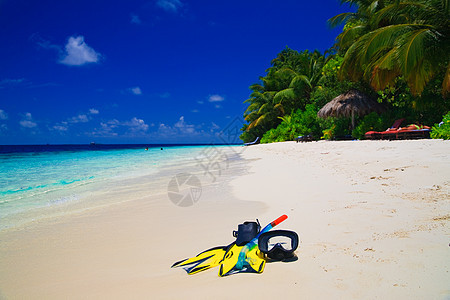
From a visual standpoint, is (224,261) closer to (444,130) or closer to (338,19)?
(444,130)

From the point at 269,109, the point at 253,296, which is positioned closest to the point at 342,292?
the point at 253,296

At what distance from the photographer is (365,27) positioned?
12883mm

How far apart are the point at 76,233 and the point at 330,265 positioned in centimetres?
299

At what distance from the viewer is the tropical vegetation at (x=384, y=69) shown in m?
6.93

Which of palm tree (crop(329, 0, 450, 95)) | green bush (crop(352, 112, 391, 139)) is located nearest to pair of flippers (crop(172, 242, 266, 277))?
palm tree (crop(329, 0, 450, 95))

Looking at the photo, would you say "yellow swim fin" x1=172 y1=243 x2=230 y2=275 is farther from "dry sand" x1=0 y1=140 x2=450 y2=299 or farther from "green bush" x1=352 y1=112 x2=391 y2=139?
"green bush" x1=352 y1=112 x2=391 y2=139

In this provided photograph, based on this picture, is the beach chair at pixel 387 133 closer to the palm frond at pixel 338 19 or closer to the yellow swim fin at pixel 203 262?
the palm frond at pixel 338 19

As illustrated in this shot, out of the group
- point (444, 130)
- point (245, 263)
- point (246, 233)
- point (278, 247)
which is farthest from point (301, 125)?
point (245, 263)

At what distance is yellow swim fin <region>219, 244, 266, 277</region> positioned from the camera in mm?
1714

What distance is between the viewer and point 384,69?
8.66 m

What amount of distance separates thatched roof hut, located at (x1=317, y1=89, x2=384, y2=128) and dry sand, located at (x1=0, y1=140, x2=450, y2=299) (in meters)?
10.9

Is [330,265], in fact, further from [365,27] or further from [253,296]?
[365,27]

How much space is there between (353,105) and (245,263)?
1492 cm

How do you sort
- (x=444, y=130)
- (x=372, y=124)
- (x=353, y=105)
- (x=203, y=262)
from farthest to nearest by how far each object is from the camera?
(x=353, y=105) < (x=372, y=124) < (x=444, y=130) < (x=203, y=262)
